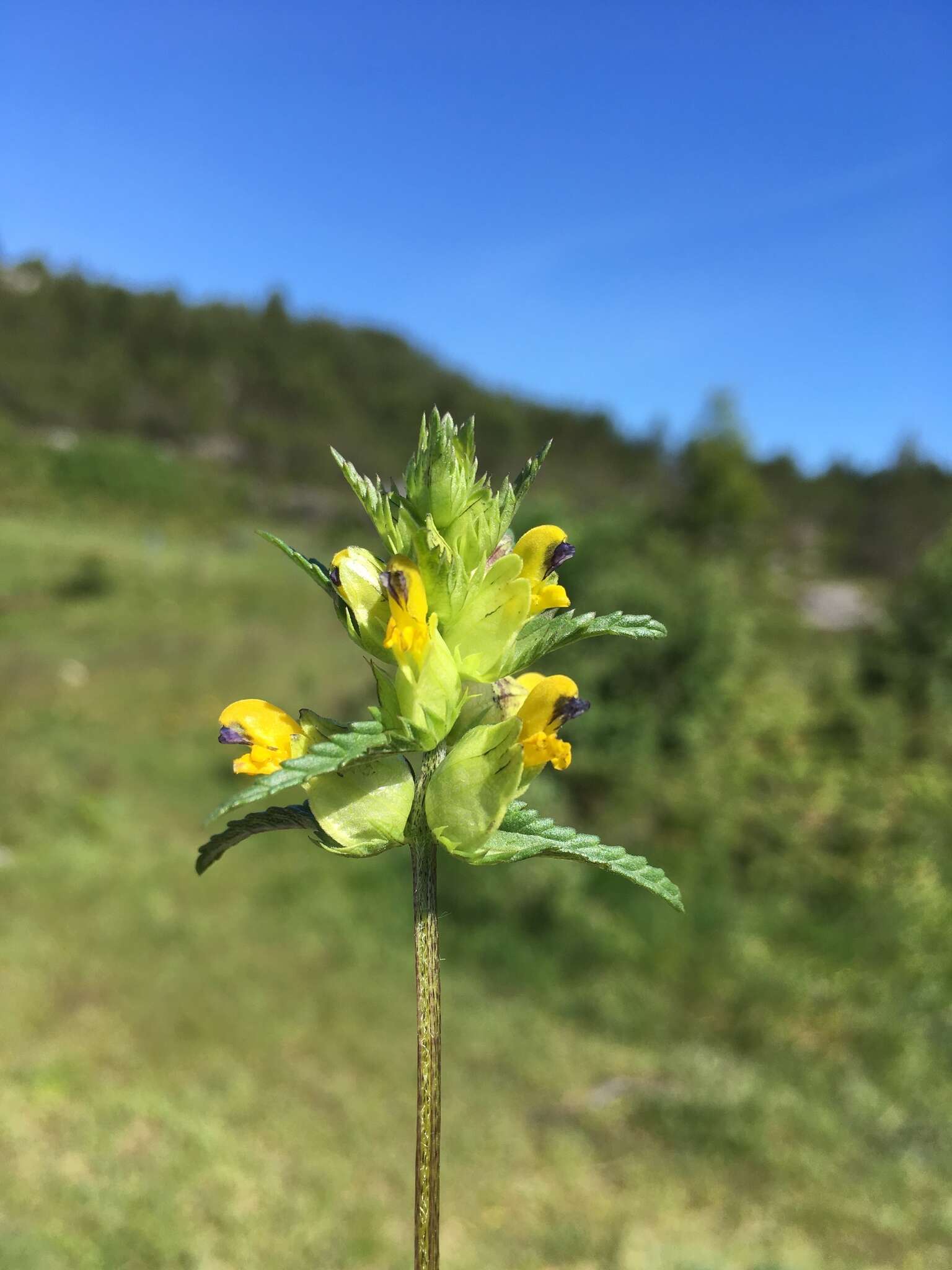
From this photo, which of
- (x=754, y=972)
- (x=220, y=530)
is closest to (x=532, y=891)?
(x=754, y=972)

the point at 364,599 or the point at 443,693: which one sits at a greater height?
the point at 364,599

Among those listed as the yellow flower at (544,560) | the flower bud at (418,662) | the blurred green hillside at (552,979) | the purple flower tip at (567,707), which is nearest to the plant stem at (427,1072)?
the flower bud at (418,662)

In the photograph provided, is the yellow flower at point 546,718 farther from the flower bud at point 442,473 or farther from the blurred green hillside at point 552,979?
the blurred green hillside at point 552,979

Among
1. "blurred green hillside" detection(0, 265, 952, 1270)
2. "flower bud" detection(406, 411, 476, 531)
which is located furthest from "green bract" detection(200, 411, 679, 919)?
"blurred green hillside" detection(0, 265, 952, 1270)

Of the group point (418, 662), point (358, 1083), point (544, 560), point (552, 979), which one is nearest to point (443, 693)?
point (418, 662)

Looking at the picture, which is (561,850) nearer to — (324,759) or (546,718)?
(546,718)

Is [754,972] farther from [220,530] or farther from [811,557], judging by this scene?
[811,557]
